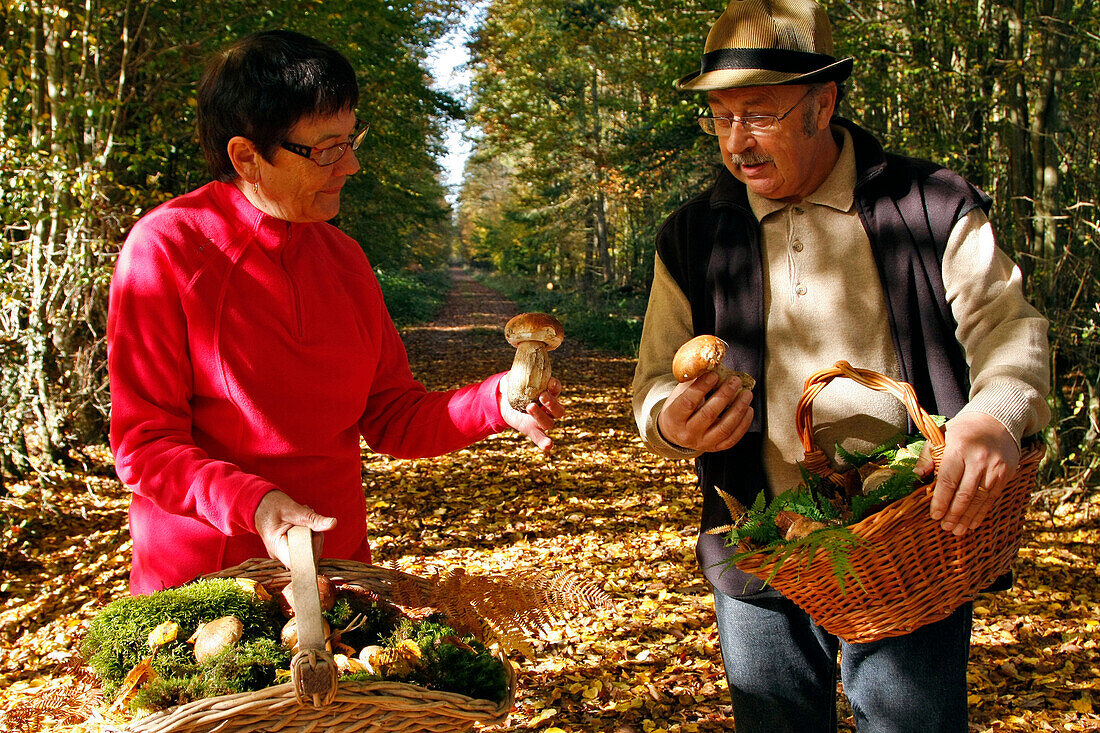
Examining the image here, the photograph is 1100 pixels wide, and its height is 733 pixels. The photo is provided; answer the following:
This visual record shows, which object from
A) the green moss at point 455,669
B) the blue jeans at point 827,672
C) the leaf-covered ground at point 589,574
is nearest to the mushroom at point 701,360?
the blue jeans at point 827,672

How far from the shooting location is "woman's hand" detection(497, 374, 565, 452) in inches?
79.5

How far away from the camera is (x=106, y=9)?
588 cm

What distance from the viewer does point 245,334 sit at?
5.97 ft

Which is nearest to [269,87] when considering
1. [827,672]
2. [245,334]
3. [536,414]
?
[245,334]

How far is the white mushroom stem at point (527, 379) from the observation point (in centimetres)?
200

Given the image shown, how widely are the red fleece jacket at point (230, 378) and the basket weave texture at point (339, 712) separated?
356 mm

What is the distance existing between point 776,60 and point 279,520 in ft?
4.73

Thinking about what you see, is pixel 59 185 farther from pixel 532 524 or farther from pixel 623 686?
pixel 623 686

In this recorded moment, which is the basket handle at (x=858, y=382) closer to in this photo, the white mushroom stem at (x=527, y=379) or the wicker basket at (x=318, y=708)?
the white mushroom stem at (x=527, y=379)

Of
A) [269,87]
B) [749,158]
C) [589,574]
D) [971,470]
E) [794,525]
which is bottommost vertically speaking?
[589,574]

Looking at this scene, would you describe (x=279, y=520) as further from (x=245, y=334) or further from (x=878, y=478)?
(x=878, y=478)

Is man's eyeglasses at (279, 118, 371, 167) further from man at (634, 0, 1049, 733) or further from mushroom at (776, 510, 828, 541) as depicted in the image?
mushroom at (776, 510, 828, 541)

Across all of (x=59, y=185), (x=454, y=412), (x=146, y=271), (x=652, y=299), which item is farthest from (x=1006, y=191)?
(x=59, y=185)

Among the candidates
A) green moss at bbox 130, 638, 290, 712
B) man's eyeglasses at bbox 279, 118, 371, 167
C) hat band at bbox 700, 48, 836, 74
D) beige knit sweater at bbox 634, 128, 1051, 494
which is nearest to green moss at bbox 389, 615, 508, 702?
green moss at bbox 130, 638, 290, 712
